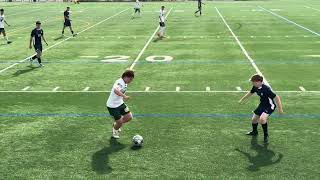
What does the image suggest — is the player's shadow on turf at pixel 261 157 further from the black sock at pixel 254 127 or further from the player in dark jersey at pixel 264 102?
the black sock at pixel 254 127

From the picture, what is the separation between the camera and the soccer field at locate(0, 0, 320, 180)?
943cm

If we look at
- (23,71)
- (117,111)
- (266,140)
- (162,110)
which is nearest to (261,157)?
(266,140)

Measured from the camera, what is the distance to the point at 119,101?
10.8 metres

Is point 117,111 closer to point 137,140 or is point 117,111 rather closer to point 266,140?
point 137,140

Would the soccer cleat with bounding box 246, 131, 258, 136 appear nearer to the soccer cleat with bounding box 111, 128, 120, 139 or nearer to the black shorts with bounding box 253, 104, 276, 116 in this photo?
the black shorts with bounding box 253, 104, 276, 116

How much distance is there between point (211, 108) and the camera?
1364cm

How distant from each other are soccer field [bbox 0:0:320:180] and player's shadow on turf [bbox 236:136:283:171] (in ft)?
0.07

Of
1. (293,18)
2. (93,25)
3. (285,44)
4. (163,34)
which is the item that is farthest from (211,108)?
(293,18)

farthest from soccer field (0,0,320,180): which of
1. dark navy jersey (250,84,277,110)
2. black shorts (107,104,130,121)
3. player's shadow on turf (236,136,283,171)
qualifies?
dark navy jersey (250,84,277,110)

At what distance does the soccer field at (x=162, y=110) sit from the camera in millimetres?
9430

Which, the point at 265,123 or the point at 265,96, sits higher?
the point at 265,96

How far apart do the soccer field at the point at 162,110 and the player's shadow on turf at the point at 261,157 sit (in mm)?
21

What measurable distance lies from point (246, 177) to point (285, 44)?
18.1 m

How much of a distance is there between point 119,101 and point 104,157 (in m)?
1.45
